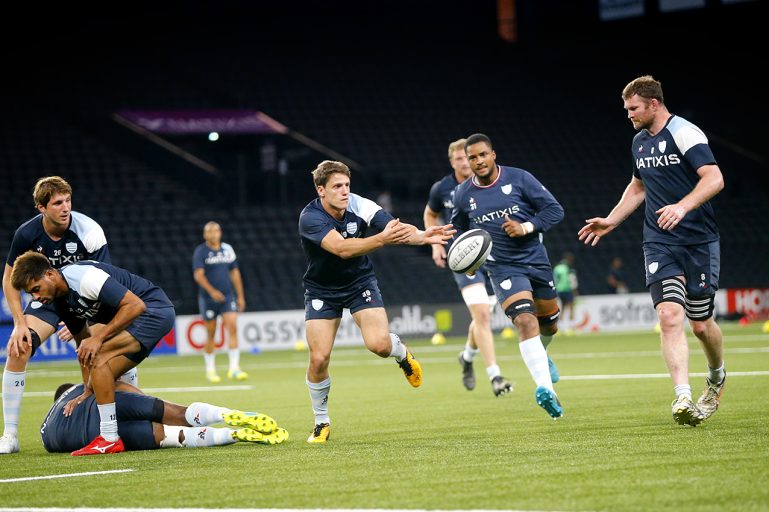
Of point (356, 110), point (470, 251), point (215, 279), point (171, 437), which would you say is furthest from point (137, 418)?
point (356, 110)

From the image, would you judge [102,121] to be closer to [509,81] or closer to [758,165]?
[509,81]

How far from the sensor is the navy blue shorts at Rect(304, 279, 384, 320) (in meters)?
9.75

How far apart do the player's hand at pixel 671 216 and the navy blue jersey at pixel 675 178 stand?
62 centimetres

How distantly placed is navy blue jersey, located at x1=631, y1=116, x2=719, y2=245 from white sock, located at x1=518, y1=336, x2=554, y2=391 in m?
1.47

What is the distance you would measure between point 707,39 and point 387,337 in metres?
39.7

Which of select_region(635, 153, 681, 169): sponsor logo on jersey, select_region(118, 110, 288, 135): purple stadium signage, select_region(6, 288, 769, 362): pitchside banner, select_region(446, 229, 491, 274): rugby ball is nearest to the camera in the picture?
select_region(635, 153, 681, 169): sponsor logo on jersey

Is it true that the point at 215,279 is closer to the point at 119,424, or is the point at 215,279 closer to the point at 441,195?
the point at 441,195

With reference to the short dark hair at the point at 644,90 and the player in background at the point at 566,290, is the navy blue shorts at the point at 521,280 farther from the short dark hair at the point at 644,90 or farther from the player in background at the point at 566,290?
the player in background at the point at 566,290

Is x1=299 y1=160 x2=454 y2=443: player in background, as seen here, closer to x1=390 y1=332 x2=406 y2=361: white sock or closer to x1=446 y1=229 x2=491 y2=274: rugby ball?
x1=390 y1=332 x2=406 y2=361: white sock

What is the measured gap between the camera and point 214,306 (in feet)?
64.7

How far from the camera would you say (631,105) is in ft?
31.0

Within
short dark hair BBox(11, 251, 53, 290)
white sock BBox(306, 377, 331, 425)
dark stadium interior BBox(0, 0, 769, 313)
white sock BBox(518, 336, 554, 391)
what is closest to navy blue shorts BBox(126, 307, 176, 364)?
short dark hair BBox(11, 251, 53, 290)

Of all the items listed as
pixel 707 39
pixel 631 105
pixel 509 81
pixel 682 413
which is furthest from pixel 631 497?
pixel 707 39

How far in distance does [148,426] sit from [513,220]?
386 cm
